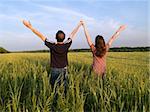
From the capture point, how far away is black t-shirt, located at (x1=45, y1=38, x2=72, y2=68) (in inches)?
194

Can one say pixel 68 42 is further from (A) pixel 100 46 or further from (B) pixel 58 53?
(A) pixel 100 46

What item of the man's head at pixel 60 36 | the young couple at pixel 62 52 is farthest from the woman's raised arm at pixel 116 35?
the man's head at pixel 60 36

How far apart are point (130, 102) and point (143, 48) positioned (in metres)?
19.4

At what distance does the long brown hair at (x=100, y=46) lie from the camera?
5.14 m

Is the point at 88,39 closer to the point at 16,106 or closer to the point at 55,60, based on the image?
the point at 55,60

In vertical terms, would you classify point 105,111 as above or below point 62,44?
below

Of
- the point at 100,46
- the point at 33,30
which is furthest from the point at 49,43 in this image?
the point at 100,46

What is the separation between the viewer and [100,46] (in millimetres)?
5172

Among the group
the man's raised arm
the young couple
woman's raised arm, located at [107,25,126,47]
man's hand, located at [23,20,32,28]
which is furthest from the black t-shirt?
woman's raised arm, located at [107,25,126,47]

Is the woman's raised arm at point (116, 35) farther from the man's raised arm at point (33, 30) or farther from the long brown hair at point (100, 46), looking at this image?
the man's raised arm at point (33, 30)

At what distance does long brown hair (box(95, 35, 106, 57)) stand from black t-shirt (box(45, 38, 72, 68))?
44 cm

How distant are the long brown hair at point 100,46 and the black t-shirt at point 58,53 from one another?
445 millimetres

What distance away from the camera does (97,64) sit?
17.6 feet

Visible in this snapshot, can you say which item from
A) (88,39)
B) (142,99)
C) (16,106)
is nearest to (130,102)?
(142,99)
